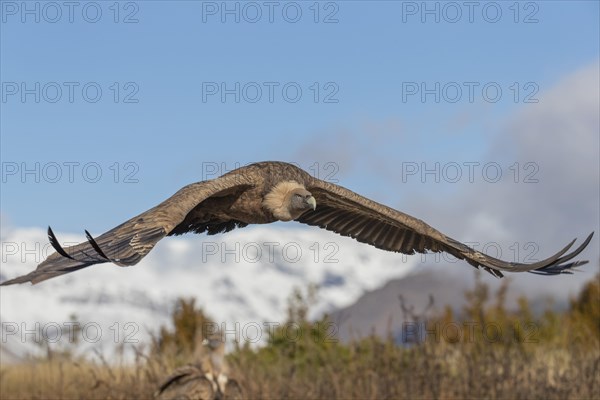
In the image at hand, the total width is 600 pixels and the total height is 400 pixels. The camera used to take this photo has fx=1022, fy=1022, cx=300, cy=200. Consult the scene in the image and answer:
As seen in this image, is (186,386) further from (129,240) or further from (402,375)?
(129,240)

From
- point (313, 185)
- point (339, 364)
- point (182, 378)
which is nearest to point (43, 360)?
point (339, 364)

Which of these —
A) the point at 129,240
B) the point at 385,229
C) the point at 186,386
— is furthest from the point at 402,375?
the point at 129,240

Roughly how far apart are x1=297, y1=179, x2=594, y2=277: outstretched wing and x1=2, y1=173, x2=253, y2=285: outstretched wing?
157 centimetres

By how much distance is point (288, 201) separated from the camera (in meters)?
8.52

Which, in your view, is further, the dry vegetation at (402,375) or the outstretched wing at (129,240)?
the dry vegetation at (402,375)

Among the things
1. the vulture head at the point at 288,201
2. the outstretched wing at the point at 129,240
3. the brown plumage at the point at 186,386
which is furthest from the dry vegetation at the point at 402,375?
the outstretched wing at the point at 129,240

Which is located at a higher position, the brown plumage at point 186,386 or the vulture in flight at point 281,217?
the vulture in flight at point 281,217

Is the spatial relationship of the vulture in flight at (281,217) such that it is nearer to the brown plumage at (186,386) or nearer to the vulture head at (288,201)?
the vulture head at (288,201)

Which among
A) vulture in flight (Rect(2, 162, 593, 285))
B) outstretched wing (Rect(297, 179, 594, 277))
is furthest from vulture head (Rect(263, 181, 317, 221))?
outstretched wing (Rect(297, 179, 594, 277))

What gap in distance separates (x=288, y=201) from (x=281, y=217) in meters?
0.15

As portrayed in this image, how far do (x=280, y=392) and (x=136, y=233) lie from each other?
13.4ft

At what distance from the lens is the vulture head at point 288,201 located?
846 centimetres

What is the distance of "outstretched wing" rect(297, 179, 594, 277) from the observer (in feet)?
28.2

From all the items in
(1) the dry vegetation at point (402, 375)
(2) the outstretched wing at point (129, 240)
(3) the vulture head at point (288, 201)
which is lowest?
(1) the dry vegetation at point (402, 375)
